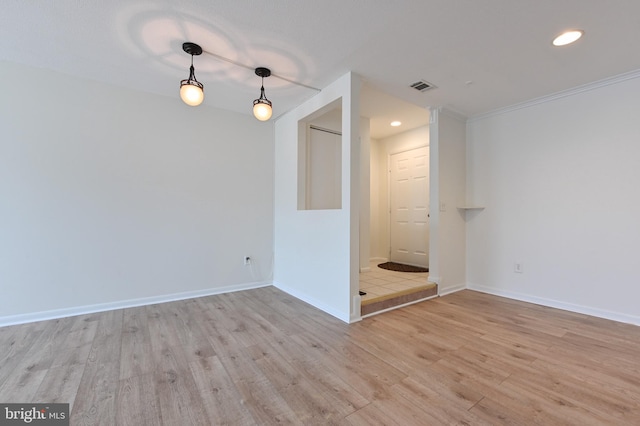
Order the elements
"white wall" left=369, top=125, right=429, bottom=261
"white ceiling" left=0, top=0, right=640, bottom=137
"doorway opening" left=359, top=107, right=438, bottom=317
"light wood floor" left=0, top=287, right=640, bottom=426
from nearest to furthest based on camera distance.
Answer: "light wood floor" left=0, top=287, right=640, bottom=426 < "white ceiling" left=0, top=0, right=640, bottom=137 < "doorway opening" left=359, top=107, right=438, bottom=317 < "white wall" left=369, top=125, right=429, bottom=261

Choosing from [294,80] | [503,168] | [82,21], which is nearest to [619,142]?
[503,168]

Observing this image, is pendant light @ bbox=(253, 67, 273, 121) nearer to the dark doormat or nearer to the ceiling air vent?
the ceiling air vent

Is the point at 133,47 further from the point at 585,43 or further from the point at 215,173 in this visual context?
the point at 585,43

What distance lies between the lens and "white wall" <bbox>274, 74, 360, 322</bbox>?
2.68 metres

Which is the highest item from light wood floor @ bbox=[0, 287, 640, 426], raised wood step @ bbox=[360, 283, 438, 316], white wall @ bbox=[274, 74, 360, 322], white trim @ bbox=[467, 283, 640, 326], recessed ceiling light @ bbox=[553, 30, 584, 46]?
recessed ceiling light @ bbox=[553, 30, 584, 46]

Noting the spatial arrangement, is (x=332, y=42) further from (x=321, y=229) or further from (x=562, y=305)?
(x=562, y=305)

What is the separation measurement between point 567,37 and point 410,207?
3233 mm

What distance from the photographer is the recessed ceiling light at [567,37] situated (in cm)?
205

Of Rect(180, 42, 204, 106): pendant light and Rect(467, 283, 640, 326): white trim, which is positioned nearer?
Rect(180, 42, 204, 106): pendant light

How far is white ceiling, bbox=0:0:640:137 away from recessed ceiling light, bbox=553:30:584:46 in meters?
0.05

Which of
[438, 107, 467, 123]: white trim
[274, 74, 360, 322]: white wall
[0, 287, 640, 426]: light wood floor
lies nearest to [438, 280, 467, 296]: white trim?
[0, 287, 640, 426]: light wood floor

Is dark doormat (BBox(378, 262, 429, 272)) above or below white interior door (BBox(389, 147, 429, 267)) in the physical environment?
below

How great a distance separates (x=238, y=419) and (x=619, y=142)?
4116mm

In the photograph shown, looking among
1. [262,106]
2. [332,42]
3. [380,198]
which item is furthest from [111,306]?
[380,198]
